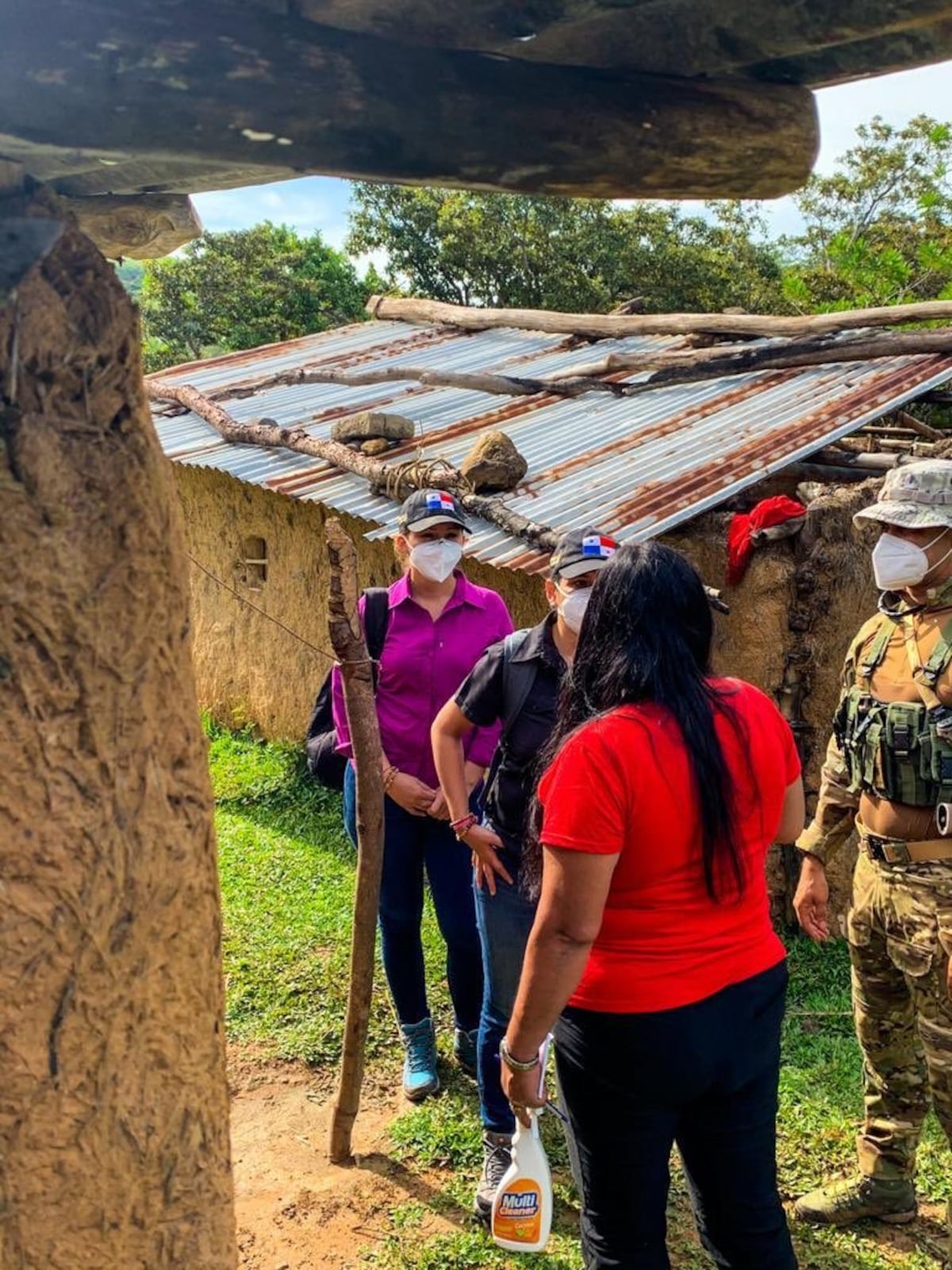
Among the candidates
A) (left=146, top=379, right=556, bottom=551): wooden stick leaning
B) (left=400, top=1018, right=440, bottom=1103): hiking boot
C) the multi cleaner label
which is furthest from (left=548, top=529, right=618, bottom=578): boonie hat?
(left=400, top=1018, right=440, bottom=1103): hiking boot

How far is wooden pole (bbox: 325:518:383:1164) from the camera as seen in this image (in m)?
3.61

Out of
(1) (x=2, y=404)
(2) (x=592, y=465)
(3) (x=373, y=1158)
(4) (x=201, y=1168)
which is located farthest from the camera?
(2) (x=592, y=465)

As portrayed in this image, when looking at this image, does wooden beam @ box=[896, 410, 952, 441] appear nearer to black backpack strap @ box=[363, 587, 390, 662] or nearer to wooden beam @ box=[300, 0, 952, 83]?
black backpack strap @ box=[363, 587, 390, 662]

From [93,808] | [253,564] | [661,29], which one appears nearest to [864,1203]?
[93,808]

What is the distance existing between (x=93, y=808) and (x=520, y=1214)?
74.9 inches

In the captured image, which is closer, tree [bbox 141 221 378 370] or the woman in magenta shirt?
the woman in magenta shirt

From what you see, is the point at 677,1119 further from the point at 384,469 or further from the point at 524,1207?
the point at 384,469

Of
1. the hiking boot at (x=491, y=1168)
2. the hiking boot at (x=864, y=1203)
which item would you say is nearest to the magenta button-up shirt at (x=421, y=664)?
the hiking boot at (x=491, y=1168)

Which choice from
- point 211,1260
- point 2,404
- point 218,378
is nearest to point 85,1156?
point 211,1260

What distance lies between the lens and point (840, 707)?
3.34 m

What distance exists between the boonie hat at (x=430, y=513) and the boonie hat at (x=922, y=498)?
136 cm

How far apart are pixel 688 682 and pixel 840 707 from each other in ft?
3.97

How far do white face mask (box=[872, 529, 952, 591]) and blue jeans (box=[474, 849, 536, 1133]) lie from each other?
1.30m

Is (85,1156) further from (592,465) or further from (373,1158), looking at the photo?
(592,465)
